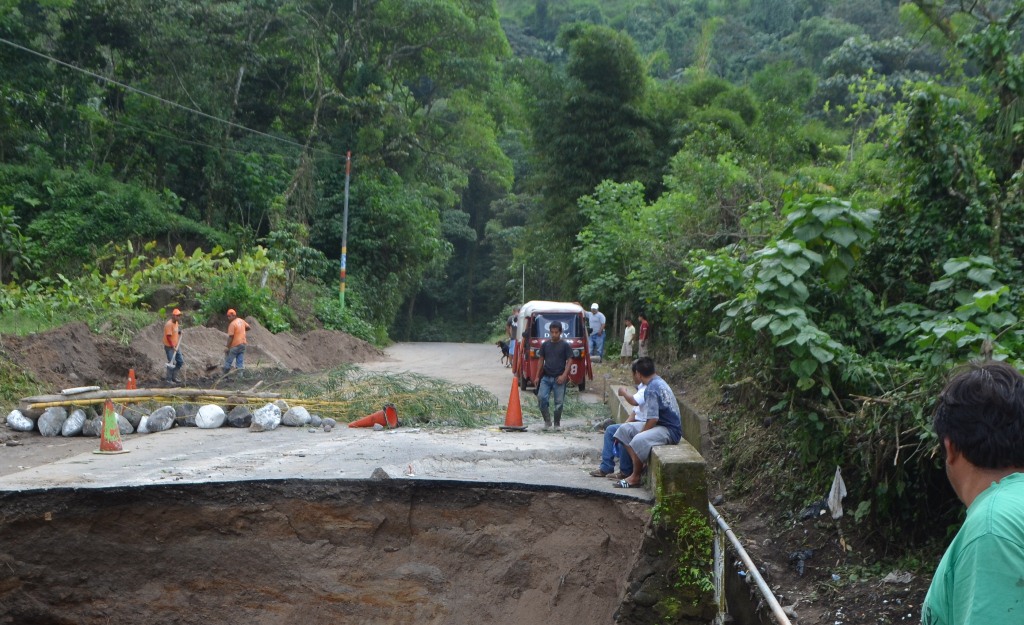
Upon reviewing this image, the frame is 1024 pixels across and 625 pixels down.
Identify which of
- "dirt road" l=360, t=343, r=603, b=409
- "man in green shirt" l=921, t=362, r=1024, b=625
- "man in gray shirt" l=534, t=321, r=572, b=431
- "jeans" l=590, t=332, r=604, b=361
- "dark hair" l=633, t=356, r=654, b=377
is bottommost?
"dirt road" l=360, t=343, r=603, b=409

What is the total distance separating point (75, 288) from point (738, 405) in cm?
1802

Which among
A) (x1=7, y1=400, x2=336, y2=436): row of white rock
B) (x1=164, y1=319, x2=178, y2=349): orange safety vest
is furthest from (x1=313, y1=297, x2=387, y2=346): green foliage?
(x1=7, y1=400, x2=336, y2=436): row of white rock

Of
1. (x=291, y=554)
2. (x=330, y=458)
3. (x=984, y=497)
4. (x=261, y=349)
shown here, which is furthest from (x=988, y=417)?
(x=261, y=349)

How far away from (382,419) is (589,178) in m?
18.6

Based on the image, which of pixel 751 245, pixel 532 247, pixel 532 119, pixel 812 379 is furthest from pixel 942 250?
pixel 532 247

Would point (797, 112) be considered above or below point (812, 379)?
above

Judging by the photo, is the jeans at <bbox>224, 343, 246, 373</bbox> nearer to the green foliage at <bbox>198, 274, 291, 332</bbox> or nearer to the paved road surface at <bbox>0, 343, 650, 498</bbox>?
the paved road surface at <bbox>0, 343, 650, 498</bbox>

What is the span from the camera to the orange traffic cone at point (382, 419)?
12703mm

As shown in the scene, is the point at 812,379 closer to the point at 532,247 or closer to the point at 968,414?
the point at 968,414

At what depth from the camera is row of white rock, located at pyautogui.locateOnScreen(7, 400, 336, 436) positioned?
11742mm

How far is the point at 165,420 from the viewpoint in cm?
1223

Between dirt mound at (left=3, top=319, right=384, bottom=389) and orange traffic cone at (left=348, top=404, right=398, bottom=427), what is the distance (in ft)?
20.8

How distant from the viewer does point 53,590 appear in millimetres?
7867

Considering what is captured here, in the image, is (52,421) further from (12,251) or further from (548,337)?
(12,251)
